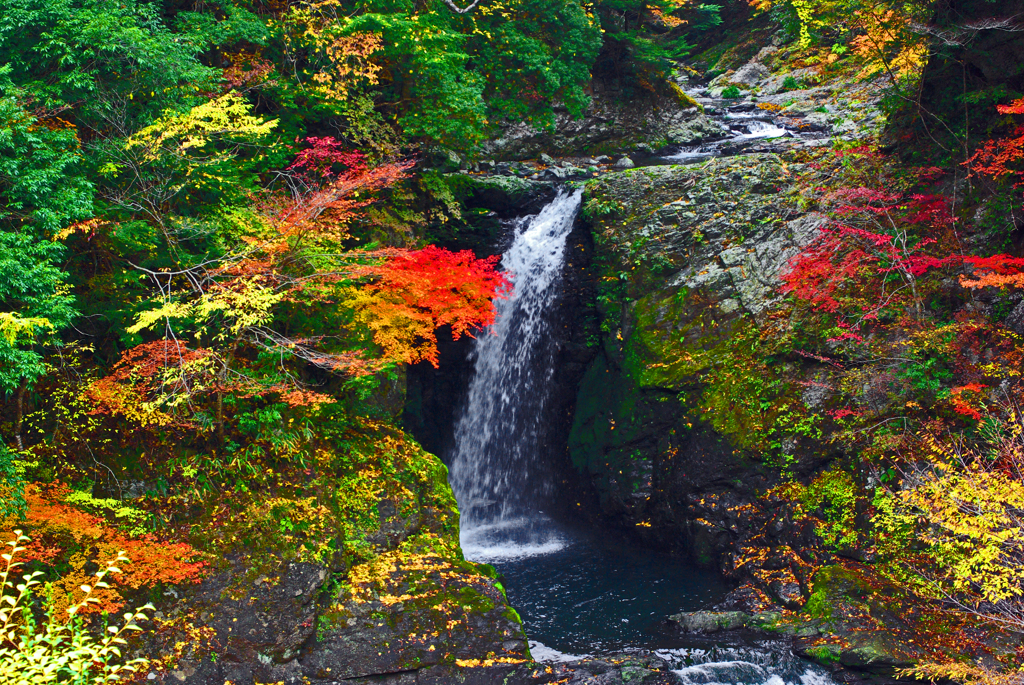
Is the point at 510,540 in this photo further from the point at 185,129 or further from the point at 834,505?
the point at 185,129

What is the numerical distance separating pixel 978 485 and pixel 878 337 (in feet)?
13.9

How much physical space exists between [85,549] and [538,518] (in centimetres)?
980

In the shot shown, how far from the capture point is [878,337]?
10.3 m

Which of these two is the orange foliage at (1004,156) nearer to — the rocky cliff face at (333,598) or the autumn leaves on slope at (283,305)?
the autumn leaves on slope at (283,305)

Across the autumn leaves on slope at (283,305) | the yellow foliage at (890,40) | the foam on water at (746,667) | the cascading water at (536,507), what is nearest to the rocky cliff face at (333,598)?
the autumn leaves on slope at (283,305)

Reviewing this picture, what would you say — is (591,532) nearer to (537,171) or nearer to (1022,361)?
(1022,361)

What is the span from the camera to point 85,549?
676cm

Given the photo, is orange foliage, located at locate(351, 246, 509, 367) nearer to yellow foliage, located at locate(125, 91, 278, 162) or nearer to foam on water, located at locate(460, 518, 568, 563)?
yellow foliage, located at locate(125, 91, 278, 162)

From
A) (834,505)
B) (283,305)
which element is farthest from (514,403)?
(834,505)

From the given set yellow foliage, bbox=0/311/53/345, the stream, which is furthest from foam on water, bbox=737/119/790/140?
yellow foliage, bbox=0/311/53/345

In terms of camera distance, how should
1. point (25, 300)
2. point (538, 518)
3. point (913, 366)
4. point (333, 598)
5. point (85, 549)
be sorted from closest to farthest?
point (25, 300) < point (85, 549) < point (333, 598) < point (913, 366) < point (538, 518)

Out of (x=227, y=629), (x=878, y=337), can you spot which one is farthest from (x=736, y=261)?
(x=227, y=629)

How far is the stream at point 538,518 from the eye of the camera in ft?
32.4

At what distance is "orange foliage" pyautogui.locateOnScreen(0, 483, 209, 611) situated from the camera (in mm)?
6336
